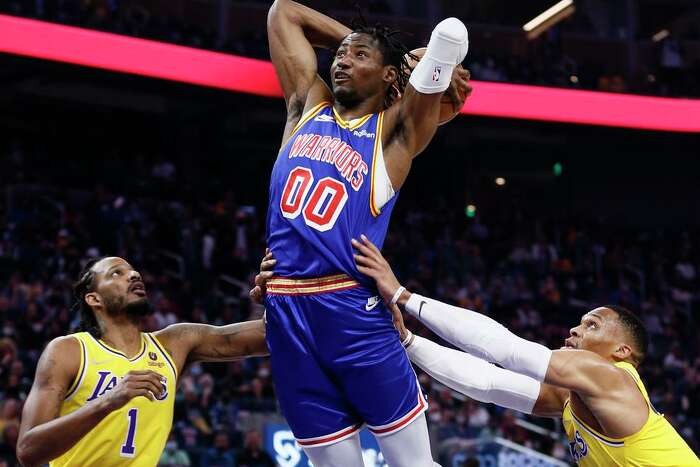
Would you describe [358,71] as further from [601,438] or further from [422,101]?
[601,438]

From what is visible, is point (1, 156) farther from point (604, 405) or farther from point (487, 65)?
point (604, 405)

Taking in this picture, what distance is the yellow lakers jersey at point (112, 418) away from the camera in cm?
429

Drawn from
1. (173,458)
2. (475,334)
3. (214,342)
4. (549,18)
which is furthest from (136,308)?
(549,18)

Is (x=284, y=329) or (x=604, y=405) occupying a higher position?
(x=284, y=329)

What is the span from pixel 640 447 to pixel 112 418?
2296 millimetres

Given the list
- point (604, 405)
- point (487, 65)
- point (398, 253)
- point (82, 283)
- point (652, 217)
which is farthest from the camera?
point (652, 217)

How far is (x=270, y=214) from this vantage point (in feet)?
12.0

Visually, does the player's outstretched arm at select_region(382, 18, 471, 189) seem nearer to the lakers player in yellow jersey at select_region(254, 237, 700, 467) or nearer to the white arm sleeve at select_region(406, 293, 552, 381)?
the lakers player in yellow jersey at select_region(254, 237, 700, 467)

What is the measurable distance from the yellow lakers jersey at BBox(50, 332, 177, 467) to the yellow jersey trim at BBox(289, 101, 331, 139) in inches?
56.7

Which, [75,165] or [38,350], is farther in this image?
[75,165]

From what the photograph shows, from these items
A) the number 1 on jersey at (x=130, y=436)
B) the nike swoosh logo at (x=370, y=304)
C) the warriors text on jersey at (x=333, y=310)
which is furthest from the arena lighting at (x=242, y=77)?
the nike swoosh logo at (x=370, y=304)

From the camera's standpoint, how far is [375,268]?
135 inches

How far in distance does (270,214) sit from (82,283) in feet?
4.69

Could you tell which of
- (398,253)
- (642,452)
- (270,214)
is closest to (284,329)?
(270,214)
